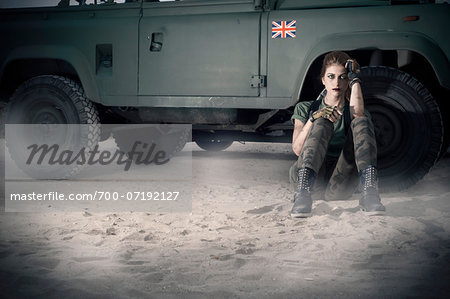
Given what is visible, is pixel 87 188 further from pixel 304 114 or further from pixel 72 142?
pixel 304 114

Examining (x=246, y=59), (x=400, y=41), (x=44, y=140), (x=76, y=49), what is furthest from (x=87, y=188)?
(x=400, y=41)

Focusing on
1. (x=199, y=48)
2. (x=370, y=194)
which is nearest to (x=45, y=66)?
(x=199, y=48)

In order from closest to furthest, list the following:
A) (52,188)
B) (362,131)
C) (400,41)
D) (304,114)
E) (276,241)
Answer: (276,241) < (362,131) < (304,114) < (400,41) < (52,188)

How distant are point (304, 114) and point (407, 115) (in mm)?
947

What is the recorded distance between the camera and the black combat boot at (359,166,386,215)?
10.8 ft

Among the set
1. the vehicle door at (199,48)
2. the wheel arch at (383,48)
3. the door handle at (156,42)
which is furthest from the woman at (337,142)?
the door handle at (156,42)

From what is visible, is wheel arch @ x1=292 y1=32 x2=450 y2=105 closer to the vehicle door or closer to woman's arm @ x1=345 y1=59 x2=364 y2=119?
the vehicle door

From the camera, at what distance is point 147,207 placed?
13.7 feet

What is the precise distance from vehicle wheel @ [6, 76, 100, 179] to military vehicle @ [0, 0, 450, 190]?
0.01 metres

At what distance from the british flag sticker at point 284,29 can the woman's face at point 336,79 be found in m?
0.78

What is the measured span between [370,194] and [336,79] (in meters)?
0.86

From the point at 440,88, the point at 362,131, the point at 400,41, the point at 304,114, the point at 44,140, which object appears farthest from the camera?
the point at 44,140

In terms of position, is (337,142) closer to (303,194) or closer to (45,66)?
(303,194)

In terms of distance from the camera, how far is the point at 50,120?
17.4ft
